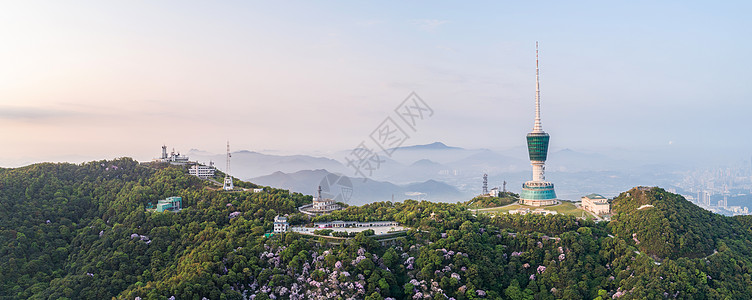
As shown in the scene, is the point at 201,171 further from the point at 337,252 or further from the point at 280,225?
the point at 337,252

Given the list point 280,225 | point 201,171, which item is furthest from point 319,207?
point 201,171

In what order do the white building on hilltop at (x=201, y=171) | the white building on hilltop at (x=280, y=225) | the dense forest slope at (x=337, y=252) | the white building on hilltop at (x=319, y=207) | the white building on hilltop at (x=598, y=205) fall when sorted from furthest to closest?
the white building on hilltop at (x=201, y=171) < the white building on hilltop at (x=598, y=205) < the white building on hilltop at (x=319, y=207) < the white building on hilltop at (x=280, y=225) < the dense forest slope at (x=337, y=252)

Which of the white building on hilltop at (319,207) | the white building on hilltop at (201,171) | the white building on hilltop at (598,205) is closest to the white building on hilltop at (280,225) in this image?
the white building on hilltop at (319,207)

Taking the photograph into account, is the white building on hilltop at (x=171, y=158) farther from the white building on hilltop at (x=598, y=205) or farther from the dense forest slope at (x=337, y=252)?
the white building on hilltop at (x=598, y=205)

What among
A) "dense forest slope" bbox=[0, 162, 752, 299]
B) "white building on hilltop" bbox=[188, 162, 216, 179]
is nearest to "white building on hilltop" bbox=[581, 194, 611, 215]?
"dense forest slope" bbox=[0, 162, 752, 299]

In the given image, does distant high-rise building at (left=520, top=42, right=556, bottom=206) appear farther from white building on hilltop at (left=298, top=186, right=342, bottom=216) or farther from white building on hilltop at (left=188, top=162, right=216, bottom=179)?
white building on hilltop at (left=188, top=162, right=216, bottom=179)

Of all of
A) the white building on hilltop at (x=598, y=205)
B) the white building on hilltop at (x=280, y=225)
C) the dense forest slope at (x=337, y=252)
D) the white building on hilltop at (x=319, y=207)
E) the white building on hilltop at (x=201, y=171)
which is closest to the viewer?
the dense forest slope at (x=337, y=252)
